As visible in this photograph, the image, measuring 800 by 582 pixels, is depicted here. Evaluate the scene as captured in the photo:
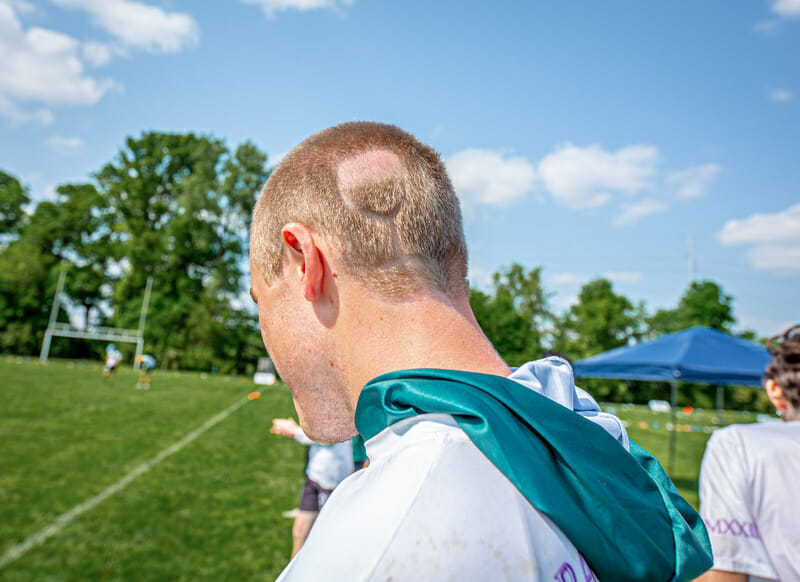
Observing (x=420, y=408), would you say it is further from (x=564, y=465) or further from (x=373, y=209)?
(x=373, y=209)

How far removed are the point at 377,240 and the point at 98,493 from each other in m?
10.1

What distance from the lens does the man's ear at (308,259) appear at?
120cm

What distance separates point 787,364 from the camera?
285 cm

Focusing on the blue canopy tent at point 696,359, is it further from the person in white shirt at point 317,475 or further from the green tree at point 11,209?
the green tree at point 11,209

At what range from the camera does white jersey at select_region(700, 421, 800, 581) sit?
7.80ft

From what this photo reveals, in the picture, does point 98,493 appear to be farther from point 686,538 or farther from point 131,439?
point 686,538

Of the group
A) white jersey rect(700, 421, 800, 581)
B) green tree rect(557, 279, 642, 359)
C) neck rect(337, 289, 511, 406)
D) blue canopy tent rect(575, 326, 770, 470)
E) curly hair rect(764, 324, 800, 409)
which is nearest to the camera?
neck rect(337, 289, 511, 406)

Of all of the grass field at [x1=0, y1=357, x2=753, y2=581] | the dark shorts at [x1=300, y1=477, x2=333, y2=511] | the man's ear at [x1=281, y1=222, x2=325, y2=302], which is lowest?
the grass field at [x1=0, y1=357, x2=753, y2=581]

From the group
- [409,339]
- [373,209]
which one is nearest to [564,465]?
[409,339]

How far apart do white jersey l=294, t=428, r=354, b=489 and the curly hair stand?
4398 mm

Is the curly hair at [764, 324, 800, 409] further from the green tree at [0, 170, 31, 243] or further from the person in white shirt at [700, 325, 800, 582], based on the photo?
the green tree at [0, 170, 31, 243]

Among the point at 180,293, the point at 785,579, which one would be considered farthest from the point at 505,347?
the point at 180,293

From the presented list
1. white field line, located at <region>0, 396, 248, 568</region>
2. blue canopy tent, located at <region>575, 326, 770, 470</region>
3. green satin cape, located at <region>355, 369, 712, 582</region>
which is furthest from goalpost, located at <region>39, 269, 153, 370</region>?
green satin cape, located at <region>355, 369, 712, 582</region>

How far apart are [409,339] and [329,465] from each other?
5.55m
